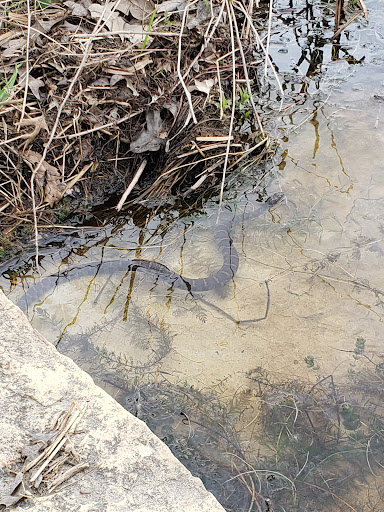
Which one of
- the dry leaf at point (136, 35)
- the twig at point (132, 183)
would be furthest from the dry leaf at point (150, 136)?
the dry leaf at point (136, 35)

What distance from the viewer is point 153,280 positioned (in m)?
4.16

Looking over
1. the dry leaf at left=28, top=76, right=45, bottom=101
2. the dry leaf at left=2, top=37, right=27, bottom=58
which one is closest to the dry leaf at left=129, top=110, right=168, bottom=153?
the dry leaf at left=28, top=76, right=45, bottom=101

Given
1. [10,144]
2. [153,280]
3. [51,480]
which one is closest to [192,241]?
[153,280]

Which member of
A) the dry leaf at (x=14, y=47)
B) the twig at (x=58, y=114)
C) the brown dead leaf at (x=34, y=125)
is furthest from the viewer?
the dry leaf at (x=14, y=47)

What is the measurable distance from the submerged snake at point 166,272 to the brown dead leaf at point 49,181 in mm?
625

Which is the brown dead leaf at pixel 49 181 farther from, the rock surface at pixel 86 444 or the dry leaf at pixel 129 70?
the rock surface at pixel 86 444

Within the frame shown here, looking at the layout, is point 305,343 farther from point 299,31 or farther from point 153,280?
point 299,31

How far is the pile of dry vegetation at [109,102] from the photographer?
14.1ft

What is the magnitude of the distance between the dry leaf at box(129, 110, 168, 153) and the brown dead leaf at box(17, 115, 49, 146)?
2.44 ft

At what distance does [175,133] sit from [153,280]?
4.41ft

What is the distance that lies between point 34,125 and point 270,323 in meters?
2.46

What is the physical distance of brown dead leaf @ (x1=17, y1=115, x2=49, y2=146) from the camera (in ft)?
13.8

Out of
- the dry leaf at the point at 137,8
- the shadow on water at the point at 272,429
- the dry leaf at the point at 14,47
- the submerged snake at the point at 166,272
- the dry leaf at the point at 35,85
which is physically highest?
the dry leaf at the point at 137,8

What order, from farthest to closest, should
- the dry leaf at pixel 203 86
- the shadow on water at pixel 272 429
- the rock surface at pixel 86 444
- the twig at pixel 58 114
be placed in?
the dry leaf at pixel 203 86 → the twig at pixel 58 114 → the shadow on water at pixel 272 429 → the rock surface at pixel 86 444
